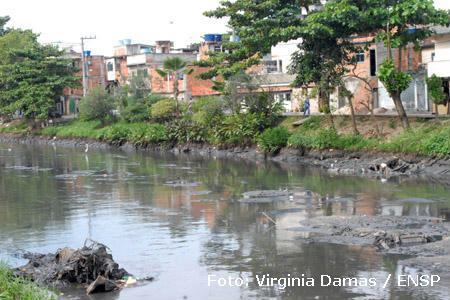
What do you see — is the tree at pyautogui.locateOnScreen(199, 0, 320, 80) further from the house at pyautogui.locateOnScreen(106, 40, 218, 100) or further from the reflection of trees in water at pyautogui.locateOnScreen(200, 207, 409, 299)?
the reflection of trees in water at pyautogui.locateOnScreen(200, 207, 409, 299)

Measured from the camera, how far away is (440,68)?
39938mm

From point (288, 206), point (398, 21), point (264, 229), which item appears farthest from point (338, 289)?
point (398, 21)

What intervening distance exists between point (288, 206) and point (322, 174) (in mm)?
10547

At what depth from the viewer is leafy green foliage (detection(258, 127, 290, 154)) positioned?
44312 mm

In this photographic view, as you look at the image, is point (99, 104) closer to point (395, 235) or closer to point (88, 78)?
point (88, 78)

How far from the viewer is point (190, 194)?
30.3m

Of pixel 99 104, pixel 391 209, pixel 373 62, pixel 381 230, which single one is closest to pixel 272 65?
pixel 373 62

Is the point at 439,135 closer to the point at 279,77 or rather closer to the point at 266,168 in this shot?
the point at 266,168

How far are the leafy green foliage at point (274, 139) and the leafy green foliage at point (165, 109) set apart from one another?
12321 mm

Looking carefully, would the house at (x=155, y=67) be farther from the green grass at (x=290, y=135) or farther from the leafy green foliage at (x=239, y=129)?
the leafy green foliage at (x=239, y=129)

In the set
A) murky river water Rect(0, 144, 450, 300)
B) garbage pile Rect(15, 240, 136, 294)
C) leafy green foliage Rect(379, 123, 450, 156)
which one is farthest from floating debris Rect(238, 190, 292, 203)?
garbage pile Rect(15, 240, 136, 294)

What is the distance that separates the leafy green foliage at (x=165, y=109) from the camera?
55406mm

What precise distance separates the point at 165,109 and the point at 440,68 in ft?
70.0

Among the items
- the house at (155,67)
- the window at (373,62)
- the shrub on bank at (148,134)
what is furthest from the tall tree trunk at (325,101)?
the house at (155,67)
